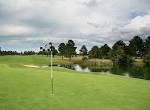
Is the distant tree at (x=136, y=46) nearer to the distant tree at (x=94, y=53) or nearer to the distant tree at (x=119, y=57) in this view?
the distant tree at (x=119, y=57)

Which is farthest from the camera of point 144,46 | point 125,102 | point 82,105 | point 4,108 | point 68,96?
point 144,46

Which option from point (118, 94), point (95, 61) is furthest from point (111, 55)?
point (118, 94)

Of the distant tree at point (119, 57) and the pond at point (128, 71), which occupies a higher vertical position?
the distant tree at point (119, 57)

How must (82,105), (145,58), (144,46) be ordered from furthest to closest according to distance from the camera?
(144,46), (145,58), (82,105)

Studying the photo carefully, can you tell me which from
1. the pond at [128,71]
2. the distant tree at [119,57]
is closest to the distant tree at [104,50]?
the distant tree at [119,57]

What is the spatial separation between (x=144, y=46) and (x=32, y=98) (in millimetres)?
115558

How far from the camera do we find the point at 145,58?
352 feet

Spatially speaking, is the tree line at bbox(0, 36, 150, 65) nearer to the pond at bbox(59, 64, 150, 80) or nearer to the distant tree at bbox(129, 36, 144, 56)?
the distant tree at bbox(129, 36, 144, 56)

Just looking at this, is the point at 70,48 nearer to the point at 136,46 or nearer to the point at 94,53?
the point at 94,53

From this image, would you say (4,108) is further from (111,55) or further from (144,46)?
(144,46)

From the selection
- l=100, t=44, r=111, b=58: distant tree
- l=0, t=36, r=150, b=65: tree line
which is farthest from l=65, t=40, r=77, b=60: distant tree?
l=100, t=44, r=111, b=58: distant tree

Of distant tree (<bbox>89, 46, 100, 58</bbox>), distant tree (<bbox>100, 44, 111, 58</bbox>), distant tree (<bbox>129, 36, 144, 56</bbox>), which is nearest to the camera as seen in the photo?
distant tree (<bbox>129, 36, 144, 56</bbox>)

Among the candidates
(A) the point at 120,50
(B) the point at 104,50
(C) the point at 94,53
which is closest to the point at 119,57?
(A) the point at 120,50

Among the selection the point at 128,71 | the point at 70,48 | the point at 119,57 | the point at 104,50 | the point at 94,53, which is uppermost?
the point at 70,48
